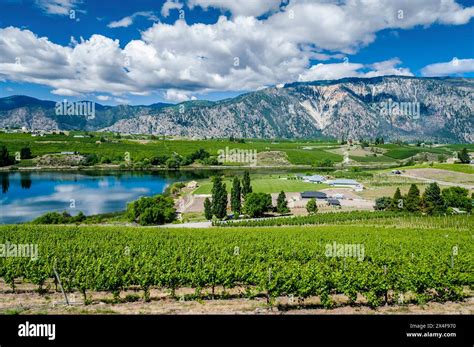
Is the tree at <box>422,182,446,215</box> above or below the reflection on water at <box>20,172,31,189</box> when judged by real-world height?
below

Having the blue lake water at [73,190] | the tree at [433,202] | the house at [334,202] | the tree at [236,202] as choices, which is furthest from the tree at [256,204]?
the blue lake water at [73,190]

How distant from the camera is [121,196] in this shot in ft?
364

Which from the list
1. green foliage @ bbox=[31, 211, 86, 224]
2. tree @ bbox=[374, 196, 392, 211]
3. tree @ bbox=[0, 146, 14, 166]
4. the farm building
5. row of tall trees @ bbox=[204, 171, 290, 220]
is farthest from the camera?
tree @ bbox=[0, 146, 14, 166]

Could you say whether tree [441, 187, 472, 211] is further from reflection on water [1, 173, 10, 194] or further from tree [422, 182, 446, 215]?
reflection on water [1, 173, 10, 194]

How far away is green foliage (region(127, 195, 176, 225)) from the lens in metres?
73.9

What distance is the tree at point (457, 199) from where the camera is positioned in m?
81.2

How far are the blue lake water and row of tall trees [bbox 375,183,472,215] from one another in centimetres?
7140

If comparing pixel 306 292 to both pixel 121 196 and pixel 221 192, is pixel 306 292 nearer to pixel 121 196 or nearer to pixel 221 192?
pixel 221 192

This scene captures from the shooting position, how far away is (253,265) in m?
31.8

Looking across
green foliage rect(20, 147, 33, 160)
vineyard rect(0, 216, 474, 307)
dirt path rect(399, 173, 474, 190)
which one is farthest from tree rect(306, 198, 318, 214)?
green foliage rect(20, 147, 33, 160)

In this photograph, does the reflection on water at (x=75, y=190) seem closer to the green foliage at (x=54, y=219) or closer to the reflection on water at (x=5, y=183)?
the reflection on water at (x=5, y=183)

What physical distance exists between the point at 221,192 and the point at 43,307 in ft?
183

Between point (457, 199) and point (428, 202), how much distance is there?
1247 cm

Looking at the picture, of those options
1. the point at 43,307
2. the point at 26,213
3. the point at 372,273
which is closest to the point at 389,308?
the point at 372,273
